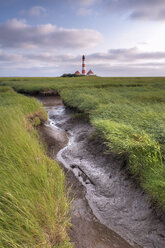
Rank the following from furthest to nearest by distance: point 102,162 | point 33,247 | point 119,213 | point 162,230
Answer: point 102,162, point 119,213, point 162,230, point 33,247

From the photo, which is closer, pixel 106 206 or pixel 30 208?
pixel 30 208

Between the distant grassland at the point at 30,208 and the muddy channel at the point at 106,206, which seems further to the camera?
the muddy channel at the point at 106,206

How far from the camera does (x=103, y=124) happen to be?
7.68m

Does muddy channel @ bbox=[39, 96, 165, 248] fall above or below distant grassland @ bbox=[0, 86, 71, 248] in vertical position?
below

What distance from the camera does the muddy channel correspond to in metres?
3.67

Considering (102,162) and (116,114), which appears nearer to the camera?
(102,162)

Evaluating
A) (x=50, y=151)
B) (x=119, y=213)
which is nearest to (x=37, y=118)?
(x=50, y=151)

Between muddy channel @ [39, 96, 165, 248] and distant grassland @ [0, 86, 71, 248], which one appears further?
muddy channel @ [39, 96, 165, 248]

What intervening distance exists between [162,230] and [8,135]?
195 inches

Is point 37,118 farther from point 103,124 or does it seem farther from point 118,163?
point 118,163

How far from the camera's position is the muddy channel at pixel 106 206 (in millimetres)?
3672

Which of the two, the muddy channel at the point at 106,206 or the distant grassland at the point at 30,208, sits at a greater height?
the distant grassland at the point at 30,208

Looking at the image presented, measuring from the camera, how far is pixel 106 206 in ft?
15.4

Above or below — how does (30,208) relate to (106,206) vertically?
above
